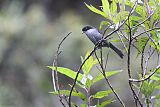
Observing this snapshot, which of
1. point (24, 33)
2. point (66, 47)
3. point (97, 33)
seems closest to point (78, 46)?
point (66, 47)

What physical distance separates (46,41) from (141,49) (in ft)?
17.4

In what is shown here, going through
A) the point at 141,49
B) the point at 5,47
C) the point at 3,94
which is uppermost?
the point at 141,49

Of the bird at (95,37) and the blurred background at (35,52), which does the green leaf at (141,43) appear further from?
the blurred background at (35,52)

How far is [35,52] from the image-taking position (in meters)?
6.09

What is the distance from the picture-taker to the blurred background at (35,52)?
545cm

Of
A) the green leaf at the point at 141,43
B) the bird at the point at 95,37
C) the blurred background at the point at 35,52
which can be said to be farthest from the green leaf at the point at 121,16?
the blurred background at the point at 35,52

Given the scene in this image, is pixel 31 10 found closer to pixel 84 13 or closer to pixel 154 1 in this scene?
pixel 84 13

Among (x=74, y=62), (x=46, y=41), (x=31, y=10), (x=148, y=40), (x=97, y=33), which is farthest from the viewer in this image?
(x=31, y=10)

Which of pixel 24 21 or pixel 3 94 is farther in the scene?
pixel 24 21

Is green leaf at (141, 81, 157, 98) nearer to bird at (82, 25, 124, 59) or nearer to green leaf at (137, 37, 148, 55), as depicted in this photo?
green leaf at (137, 37, 148, 55)

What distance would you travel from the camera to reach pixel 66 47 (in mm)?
6051

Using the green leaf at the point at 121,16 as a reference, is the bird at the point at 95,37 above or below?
below

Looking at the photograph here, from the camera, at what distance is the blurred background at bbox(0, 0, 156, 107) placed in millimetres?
5453

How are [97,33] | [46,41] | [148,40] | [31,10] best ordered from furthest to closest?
[31,10] < [46,41] < [97,33] < [148,40]
